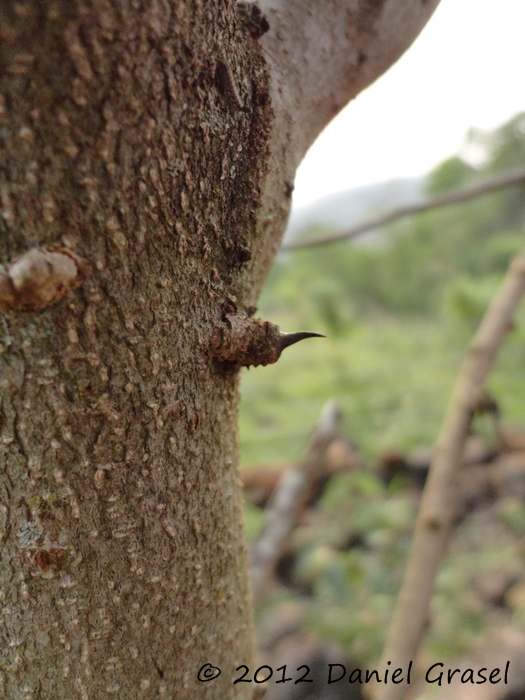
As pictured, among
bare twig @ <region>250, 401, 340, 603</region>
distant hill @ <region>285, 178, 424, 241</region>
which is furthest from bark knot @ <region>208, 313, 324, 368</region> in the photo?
distant hill @ <region>285, 178, 424, 241</region>

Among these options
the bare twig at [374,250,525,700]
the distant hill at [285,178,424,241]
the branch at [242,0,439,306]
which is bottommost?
the bare twig at [374,250,525,700]

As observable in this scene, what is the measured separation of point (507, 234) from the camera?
245 centimetres

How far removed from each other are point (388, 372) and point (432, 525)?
1.72 metres

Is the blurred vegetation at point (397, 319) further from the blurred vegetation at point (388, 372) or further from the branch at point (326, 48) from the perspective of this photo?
the branch at point (326, 48)

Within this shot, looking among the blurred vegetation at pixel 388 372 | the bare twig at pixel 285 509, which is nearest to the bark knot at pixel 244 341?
the bare twig at pixel 285 509

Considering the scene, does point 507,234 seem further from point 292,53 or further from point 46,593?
point 46,593

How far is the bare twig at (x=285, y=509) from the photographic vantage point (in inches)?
46.8

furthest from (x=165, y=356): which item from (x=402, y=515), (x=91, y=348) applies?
(x=402, y=515)

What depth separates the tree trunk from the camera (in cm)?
21

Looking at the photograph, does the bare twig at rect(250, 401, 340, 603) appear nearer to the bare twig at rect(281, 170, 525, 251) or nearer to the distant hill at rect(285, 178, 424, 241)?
the bare twig at rect(281, 170, 525, 251)

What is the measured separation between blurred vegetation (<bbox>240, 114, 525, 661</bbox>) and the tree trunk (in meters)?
1.17

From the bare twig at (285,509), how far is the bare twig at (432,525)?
1.44ft

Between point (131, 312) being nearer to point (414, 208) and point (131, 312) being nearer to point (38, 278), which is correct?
point (38, 278)

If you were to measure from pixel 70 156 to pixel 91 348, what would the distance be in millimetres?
86
